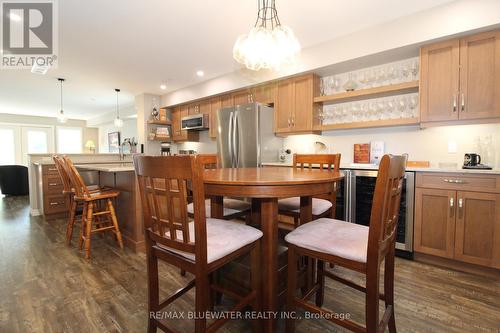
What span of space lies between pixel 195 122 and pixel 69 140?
7.49 m

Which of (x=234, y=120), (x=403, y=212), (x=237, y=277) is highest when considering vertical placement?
(x=234, y=120)

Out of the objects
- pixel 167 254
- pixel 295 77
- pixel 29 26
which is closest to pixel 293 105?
pixel 295 77

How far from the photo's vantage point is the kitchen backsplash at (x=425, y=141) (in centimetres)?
248

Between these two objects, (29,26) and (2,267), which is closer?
(2,267)

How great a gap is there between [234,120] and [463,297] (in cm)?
331

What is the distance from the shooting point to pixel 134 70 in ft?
13.6

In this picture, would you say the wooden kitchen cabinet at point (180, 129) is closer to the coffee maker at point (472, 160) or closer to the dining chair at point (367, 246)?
the dining chair at point (367, 246)

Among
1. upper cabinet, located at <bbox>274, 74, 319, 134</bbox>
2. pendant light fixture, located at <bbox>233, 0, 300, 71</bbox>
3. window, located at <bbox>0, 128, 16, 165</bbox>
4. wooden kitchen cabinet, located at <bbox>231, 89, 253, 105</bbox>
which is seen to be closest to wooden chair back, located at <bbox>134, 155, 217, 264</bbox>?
pendant light fixture, located at <bbox>233, 0, 300, 71</bbox>

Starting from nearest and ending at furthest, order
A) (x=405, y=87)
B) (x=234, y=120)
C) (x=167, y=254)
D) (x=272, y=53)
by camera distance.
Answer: (x=167, y=254) < (x=272, y=53) < (x=405, y=87) < (x=234, y=120)

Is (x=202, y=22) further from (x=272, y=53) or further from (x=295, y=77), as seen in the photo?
(x=295, y=77)

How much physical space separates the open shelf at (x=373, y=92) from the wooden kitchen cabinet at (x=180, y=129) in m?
3.01

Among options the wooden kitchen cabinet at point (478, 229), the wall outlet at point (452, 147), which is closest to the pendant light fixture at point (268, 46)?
the wooden kitchen cabinet at point (478, 229)

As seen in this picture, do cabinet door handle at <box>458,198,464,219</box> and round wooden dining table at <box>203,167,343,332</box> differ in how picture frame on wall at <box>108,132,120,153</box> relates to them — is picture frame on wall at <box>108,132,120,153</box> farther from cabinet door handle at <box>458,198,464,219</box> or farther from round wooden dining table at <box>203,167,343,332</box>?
cabinet door handle at <box>458,198,464,219</box>

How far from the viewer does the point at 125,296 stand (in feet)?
5.78
